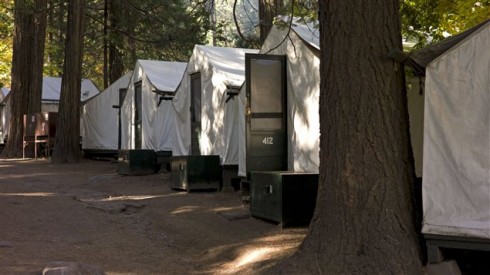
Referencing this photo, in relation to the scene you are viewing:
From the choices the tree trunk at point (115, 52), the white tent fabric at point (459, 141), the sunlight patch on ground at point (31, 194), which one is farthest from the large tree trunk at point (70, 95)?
the white tent fabric at point (459, 141)

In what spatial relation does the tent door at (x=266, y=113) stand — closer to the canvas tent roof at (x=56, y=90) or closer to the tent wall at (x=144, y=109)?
the tent wall at (x=144, y=109)

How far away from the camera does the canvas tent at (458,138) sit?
4.93 m

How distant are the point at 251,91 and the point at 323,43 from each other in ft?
14.5

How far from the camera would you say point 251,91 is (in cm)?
1013

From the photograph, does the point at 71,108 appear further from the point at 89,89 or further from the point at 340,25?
the point at 340,25

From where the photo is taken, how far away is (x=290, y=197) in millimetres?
7777

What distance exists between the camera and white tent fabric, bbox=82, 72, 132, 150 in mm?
20656

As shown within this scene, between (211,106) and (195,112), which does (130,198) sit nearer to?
(211,106)

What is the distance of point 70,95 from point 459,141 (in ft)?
52.1

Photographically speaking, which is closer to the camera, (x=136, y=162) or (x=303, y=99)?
(x=303, y=99)

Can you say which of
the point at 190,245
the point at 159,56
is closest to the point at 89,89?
the point at 159,56

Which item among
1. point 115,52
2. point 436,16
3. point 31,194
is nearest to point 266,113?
point 436,16

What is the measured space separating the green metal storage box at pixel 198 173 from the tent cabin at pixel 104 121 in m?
8.59

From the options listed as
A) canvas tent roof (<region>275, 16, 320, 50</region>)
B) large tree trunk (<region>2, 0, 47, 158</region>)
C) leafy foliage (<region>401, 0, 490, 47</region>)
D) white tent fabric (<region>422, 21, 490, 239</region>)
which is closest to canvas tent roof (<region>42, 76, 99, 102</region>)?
large tree trunk (<region>2, 0, 47, 158</region>)
